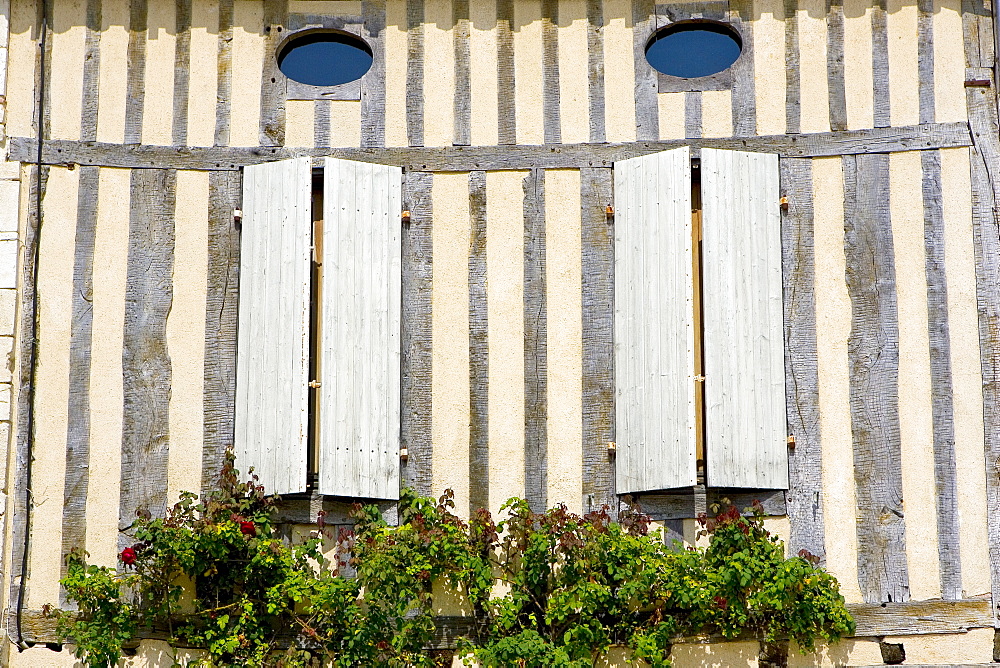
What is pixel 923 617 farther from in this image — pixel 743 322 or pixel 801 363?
pixel 743 322

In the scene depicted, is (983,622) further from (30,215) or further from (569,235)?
(30,215)

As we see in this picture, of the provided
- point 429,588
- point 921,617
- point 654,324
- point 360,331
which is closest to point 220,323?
point 360,331

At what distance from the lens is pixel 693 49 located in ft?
28.3

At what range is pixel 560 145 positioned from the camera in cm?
845

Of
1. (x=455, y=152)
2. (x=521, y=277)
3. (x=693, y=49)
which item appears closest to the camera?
(x=521, y=277)

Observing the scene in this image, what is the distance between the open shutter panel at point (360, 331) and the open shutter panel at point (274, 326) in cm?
12

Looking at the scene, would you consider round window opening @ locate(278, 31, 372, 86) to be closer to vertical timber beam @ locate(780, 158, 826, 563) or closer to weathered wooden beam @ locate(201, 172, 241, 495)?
weathered wooden beam @ locate(201, 172, 241, 495)

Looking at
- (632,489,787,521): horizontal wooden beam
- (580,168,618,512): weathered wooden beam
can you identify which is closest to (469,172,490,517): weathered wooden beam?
(580,168,618,512): weathered wooden beam

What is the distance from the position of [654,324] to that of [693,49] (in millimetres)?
1680

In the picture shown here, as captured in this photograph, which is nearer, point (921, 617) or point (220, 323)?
point (921, 617)

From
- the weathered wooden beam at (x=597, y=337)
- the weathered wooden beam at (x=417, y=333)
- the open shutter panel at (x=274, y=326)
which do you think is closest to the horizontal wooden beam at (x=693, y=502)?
the weathered wooden beam at (x=597, y=337)

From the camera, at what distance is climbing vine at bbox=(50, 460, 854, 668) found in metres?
7.61

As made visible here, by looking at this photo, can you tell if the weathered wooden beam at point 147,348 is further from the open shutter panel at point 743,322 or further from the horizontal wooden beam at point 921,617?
the horizontal wooden beam at point 921,617

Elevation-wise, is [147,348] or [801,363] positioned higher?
[147,348]
